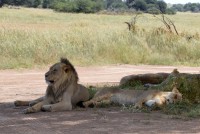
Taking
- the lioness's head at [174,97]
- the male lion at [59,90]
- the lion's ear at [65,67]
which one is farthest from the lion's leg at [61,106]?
the lioness's head at [174,97]

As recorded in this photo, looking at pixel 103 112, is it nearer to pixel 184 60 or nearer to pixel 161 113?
pixel 161 113

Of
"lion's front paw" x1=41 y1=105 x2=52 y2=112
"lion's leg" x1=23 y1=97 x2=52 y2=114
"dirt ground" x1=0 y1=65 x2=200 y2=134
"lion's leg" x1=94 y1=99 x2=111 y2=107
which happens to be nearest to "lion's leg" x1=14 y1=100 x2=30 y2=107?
"dirt ground" x1=0 y1=65 x2=200 y2=134

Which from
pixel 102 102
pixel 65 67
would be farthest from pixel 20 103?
pixel 102 102

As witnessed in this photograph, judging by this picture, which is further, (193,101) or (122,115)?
(193,101)

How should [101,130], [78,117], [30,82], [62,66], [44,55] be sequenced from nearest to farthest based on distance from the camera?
[101,130]
[78,117]
[62,66]
[30,82]
[44,55]

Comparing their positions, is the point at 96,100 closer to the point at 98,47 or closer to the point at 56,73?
the point at 56,73

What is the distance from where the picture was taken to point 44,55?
18.8 meters

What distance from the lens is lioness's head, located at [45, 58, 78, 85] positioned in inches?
365

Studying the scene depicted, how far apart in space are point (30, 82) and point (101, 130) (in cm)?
723

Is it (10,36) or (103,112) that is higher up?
(10,36)

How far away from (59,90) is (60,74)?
279 millimetres

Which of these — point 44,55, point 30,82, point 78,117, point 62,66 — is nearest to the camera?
point 78,117

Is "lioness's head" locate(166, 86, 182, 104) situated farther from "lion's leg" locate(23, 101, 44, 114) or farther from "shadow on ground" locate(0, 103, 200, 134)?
"lion's leg" locate(23, 101, 44, 114)

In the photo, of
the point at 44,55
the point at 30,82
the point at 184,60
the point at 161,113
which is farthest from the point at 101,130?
the point at 184,60
